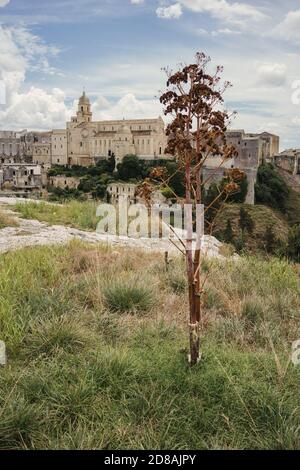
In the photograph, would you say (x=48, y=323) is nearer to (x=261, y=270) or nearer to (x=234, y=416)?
(x=234, y=416)

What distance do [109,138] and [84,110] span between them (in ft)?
28.0

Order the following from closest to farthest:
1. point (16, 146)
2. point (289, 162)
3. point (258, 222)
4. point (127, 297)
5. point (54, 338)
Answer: point (54, 338)
point (127, 297)
point (258, 222)
point (289, 162)
point (16, 146)

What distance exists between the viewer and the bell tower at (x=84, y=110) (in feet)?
221

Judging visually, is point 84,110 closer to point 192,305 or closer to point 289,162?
point 289,162

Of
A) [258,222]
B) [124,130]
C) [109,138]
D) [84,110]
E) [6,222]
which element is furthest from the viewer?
[84,110]

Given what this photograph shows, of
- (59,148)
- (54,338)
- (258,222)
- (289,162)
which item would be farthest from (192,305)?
(59,148)

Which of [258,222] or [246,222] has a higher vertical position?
[246,222]

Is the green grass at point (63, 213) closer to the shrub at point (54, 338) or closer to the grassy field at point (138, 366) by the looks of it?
the grassy field at point (138, 366)

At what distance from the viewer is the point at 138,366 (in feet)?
7.30

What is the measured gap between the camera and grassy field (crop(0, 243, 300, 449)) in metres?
1.81

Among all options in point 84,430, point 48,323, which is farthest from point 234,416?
point 48,323
